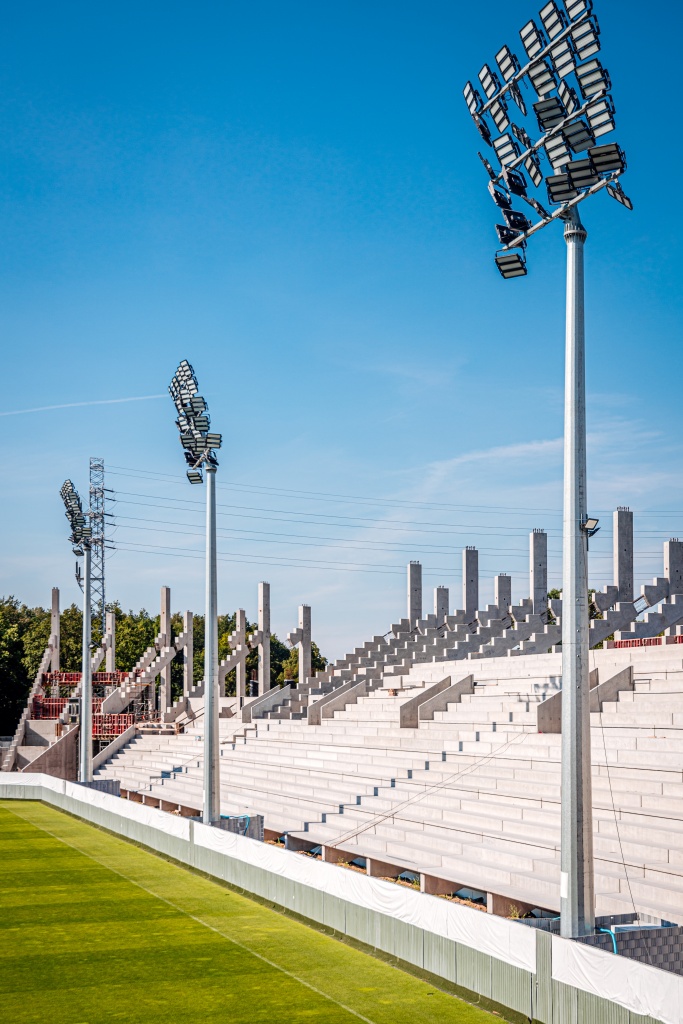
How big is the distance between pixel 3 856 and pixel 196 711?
2701cm

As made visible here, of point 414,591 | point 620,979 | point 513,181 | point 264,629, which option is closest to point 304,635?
point 264,629

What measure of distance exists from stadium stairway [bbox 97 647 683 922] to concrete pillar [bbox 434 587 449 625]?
11118 mm

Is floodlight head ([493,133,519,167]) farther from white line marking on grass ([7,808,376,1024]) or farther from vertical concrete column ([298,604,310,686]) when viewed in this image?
vertical concrete column ([298,604,310,686])

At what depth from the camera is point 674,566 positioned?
34312mm

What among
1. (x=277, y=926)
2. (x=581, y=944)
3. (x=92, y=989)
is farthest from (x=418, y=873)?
(x=581, y=944)

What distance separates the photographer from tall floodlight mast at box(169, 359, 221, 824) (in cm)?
2281

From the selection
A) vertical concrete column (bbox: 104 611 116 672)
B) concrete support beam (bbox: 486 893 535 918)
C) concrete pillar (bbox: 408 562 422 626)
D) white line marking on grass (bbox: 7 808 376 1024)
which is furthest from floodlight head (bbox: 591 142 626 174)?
vertical concrete column (bbox: 104 611 116 672)

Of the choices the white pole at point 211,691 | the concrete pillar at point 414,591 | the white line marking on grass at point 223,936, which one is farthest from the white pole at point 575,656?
the concrete pillar at point 414,591

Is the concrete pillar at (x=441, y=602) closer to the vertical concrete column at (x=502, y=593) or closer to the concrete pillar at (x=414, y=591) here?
the concrete pillar at (x=414, y=591)

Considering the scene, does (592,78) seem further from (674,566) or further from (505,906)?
(674,566)

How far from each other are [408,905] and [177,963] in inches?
136

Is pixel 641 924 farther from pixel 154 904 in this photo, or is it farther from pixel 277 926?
pixel 154 904

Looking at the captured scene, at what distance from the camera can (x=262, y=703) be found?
157ft

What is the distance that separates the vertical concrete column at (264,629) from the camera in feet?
163
